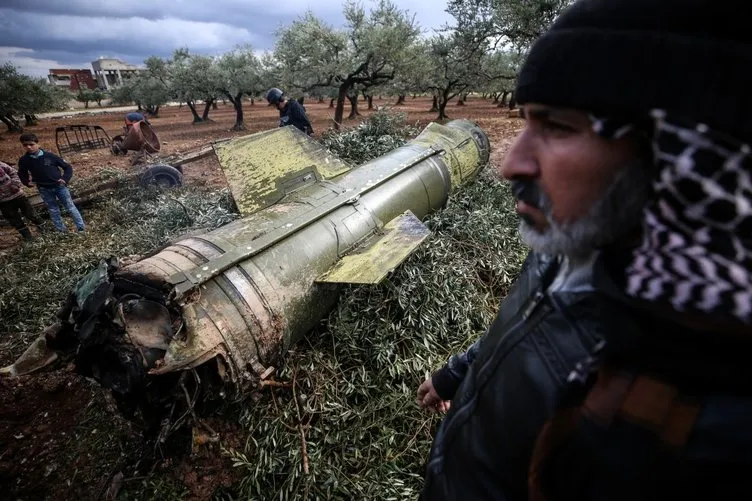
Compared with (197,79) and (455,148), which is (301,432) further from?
(197,79)

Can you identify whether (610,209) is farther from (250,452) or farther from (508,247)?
(508,247)

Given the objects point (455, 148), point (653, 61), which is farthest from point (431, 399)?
point (455, 148)

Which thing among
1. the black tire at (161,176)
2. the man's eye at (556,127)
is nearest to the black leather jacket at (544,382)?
the man's eye at (556,127)

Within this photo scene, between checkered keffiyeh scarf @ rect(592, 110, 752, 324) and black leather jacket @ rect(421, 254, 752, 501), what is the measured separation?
8 centimetres

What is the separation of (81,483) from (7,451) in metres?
0.89

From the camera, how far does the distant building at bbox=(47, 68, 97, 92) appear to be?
59875 mm

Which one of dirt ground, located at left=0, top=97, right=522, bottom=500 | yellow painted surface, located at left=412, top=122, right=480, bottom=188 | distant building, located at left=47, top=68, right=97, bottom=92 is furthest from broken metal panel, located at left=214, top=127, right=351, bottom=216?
distant building, located at left=47, top=68, right=97, bottom=92

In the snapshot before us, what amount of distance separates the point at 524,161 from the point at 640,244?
28 cm

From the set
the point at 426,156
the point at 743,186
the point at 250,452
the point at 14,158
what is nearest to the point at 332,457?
the point at 250,452

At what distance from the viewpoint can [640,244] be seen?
689mm

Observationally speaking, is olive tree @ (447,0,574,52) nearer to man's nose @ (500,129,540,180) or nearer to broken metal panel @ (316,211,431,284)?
broken metal panel @ (316,211,431,284)

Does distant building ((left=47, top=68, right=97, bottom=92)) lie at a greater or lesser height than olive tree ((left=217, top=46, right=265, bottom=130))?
greater

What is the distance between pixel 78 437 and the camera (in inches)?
131

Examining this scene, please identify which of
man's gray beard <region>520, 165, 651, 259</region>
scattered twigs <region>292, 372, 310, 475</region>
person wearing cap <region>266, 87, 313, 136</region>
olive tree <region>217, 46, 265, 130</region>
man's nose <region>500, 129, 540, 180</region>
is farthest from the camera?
olive tree <region>217, 46, 265, 130</region>
